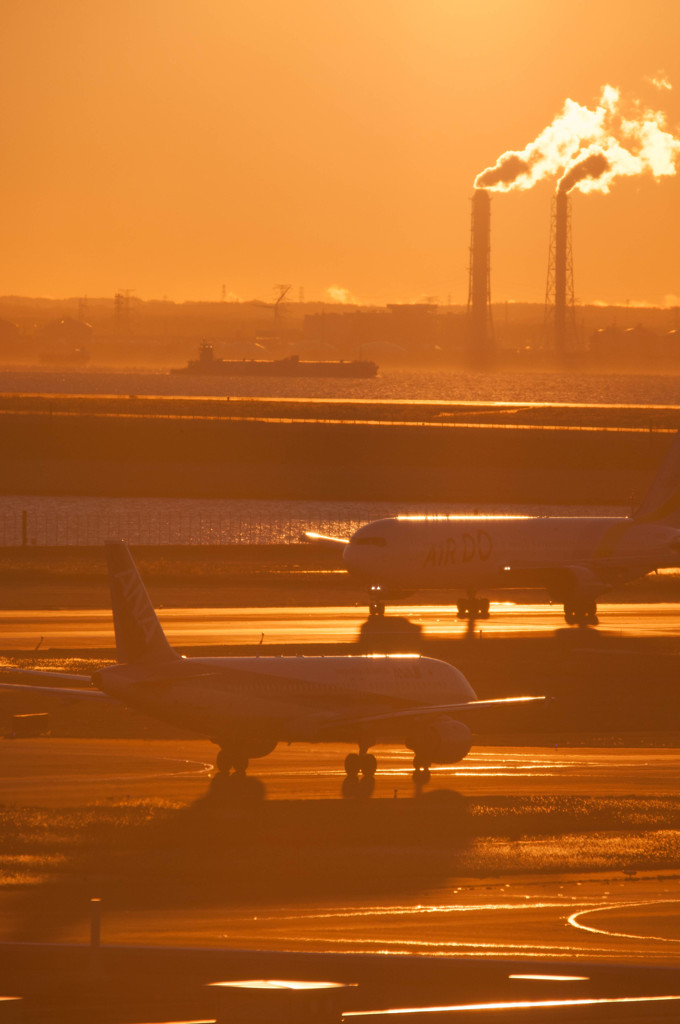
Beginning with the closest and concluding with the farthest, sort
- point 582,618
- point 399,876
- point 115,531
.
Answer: point 399,876 → point 582,618 → point 115,531

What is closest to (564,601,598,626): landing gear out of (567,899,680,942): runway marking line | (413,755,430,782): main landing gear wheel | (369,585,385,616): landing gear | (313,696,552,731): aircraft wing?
(369,585,385,616): landing gear

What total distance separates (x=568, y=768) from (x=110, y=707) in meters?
18.2

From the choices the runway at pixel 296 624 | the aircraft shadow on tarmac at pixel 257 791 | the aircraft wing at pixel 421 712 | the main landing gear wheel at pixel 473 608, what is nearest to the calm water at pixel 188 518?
the runway at pixel 296 624

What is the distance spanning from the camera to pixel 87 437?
199 meters

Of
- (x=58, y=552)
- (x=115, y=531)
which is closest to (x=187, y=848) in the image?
(x=58, y=552)

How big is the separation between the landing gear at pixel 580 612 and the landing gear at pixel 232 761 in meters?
38.9

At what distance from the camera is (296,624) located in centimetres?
7488

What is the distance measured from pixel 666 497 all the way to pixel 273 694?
2018 inches

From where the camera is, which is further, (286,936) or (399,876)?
(399,876)

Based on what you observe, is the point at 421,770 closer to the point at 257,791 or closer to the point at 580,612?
the point at 257,791

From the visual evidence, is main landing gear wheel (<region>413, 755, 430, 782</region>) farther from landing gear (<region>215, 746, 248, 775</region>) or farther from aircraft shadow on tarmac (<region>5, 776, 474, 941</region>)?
landing gear (<region>215, 746, 248, 775</region>)

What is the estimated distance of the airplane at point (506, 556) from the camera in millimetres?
79438

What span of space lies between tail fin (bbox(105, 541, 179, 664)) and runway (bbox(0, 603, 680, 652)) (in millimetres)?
26025

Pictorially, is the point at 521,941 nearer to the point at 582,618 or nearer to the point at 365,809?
the point at 365,809
